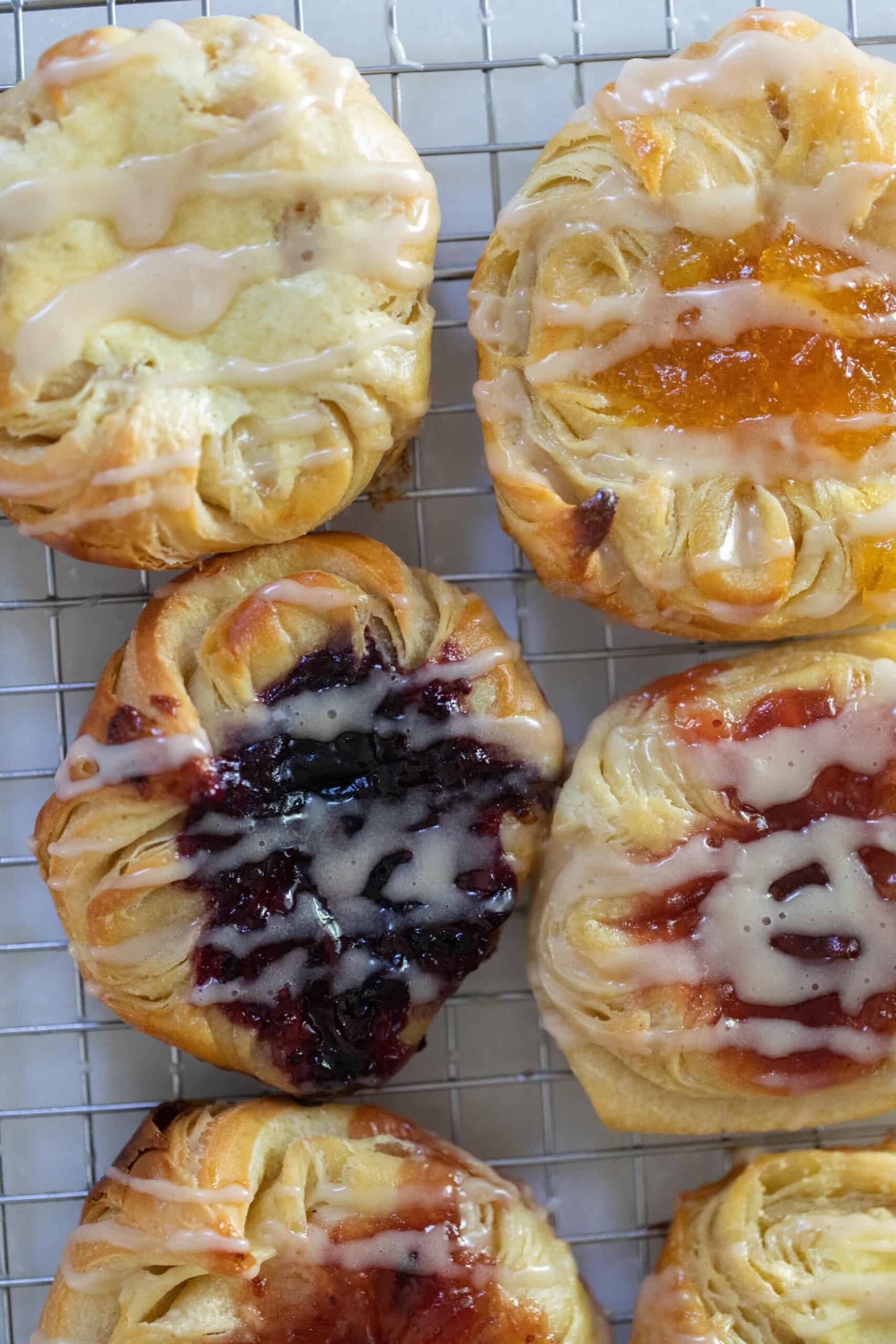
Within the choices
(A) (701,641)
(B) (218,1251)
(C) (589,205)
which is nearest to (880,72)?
(C) (589,205)

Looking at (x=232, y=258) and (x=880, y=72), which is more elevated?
(x=880, y=72)

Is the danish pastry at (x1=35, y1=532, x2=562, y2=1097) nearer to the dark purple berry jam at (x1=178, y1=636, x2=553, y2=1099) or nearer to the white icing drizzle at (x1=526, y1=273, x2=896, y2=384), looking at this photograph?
the dark purple berry jam at (x1=178, y1=636, x2=553, y2=1099)

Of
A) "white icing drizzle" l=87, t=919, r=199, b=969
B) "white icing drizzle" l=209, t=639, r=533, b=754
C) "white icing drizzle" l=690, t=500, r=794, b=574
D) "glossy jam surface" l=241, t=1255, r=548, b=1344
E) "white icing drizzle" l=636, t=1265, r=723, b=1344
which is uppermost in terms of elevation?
"white icing drizzle" l=690, t=500, r=794, b=574

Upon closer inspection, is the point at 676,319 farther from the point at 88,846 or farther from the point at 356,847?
the point at 88,846

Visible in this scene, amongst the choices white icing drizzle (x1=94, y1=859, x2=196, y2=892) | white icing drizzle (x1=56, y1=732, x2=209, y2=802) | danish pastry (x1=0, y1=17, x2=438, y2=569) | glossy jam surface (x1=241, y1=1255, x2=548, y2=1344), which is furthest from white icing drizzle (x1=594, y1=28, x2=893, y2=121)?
glossy jam surface (x1=241, y1=1255, x2=548, y2=1344)

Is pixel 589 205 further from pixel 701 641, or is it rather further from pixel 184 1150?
pixel 184 1150

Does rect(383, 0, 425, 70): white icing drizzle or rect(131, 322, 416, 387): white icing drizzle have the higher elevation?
rect(383, 0, 425, 70): white icing drizzle

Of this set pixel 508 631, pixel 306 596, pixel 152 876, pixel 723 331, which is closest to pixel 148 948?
pixel 152 876
